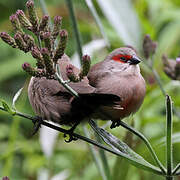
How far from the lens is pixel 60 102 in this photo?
193cm

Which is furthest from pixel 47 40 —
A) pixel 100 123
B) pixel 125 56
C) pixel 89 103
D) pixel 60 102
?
pixel 100 123

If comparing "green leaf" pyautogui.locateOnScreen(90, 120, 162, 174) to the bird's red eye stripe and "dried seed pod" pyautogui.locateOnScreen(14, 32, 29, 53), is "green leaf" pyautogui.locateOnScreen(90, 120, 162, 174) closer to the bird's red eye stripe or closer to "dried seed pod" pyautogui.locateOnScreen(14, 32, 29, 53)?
"dried seed pod" pyautogui.locateOnScreen(14, 32, 29, 53)

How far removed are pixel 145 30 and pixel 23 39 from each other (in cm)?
186

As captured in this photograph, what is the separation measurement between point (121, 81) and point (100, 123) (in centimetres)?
58

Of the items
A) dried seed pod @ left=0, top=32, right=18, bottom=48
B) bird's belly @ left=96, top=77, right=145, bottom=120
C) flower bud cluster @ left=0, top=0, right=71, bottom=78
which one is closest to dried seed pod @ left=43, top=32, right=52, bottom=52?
flower bud cluster @ left=0, top=0, right=71, bottom=78

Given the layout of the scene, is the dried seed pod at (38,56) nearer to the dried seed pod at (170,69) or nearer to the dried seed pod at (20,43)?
the dried seed pod at (20,43)

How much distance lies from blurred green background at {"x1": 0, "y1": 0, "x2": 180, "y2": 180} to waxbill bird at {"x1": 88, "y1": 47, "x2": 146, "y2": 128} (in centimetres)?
13

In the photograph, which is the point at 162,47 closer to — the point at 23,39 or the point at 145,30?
the point at 145,30

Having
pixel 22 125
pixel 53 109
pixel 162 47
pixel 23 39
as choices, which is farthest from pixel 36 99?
pixel 22 125

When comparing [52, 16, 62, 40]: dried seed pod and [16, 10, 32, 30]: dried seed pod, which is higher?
[16, 10, 32, 30]: dried seed pod

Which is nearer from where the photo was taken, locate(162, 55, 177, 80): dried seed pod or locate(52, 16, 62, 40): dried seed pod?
locate(52, 16, 62, 40): dried seed pod

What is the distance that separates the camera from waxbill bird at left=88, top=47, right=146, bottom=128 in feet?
6.99

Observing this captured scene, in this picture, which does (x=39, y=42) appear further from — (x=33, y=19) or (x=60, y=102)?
(x=60, y=102)

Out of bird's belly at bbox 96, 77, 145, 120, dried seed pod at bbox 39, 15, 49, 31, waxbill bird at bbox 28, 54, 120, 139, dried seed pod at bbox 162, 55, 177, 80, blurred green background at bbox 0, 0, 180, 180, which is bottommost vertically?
blurred green background at bbox 0, 0, 180, 180
